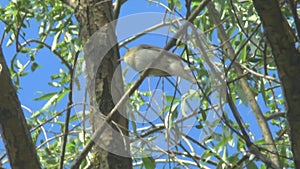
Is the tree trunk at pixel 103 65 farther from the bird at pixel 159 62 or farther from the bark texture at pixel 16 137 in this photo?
the bark texture at pixel 16 137

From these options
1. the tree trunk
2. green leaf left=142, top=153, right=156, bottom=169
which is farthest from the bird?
green leaf left=142, top=153, right=156, bottom=169

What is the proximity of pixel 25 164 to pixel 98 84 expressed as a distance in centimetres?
45

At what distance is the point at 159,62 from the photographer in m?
1.57

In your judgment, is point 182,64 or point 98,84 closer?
point 182,64

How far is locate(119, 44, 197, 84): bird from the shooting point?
1.57 m

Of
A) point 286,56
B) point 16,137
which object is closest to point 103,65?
point 16,137

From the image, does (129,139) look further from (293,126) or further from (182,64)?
(293,126)

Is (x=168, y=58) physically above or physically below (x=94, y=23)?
below

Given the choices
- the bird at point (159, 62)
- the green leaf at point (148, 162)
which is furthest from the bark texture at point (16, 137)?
the green leaf at point (148, 162)

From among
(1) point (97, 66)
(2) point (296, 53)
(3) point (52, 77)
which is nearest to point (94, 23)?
(1) point (97, 66)

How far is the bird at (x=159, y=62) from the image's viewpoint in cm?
157

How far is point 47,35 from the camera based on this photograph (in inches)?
106

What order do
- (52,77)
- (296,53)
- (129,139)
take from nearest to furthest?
(296,53) → (129,139) → (52,77)

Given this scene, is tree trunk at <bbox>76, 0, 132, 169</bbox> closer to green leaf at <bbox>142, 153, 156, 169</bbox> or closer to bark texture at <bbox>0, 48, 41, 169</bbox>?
green leaf at <bbox>142, 153, 156, 169</bbox>
